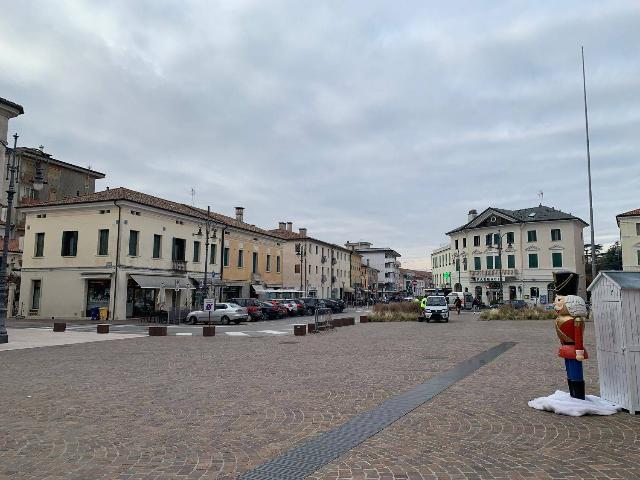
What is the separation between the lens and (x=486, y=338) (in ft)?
64.1

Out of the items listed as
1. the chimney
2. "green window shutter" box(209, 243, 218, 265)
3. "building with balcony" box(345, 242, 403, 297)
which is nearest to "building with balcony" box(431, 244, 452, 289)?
"building with balcony" box(345, 242, 403, 297)

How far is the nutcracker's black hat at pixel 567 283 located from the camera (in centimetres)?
770

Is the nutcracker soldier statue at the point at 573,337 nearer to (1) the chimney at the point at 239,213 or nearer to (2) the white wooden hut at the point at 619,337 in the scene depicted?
(2) the white wooden hut at the point at 619,337

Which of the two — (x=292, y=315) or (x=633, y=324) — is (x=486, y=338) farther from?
(x=292, y=315)

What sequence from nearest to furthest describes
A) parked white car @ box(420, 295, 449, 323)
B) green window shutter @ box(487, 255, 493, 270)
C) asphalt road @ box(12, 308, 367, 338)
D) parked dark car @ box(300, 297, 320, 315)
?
1. asphalt road @ box(12, 308, 367, 338)
2. parked white car @ box(420, 295, 449, 323)
3. parked dark car @ box(300, 297, 320, 315)
4. green window shutter @ box(487, 255, 493, 270)

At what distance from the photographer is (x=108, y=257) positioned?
118 ft

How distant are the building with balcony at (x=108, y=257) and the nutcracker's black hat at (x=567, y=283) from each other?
2943 cm

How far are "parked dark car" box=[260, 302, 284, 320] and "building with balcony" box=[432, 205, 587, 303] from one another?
95.1ft

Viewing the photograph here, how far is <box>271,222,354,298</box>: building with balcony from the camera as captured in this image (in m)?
69.5

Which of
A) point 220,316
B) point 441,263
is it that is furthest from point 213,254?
point 441,263

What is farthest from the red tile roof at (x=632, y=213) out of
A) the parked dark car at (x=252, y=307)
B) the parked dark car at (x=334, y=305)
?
the parked dark car at (x=252, y=307)

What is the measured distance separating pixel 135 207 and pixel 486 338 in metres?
27.8

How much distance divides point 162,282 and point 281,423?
34.1m

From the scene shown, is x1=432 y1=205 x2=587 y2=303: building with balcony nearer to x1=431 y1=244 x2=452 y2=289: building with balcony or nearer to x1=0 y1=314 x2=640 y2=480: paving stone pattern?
x1=431 y1=244 x2=452 y2=289: building with balcony
